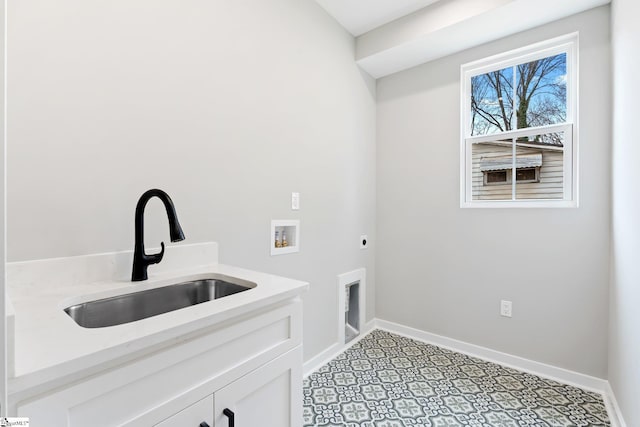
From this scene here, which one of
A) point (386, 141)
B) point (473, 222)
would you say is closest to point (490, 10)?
point (386, 141)

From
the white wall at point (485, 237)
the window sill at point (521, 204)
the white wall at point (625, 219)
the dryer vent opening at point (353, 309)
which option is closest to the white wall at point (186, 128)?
the dryer vent opening at point (353, 309)

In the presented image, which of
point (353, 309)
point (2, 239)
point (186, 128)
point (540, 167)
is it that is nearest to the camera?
point (2, 239)

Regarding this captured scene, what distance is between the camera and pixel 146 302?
1154mm

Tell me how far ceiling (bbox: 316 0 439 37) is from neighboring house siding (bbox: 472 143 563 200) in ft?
3.93

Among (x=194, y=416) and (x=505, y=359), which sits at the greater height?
(x=194, y=416)

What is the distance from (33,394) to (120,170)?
3.03 feet

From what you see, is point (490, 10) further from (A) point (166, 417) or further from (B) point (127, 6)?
(A) point (166, 417)

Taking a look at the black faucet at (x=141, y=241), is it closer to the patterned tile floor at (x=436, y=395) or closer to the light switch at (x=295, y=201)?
the light switch at (x=295, y=201)

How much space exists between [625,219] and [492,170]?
3.15ft

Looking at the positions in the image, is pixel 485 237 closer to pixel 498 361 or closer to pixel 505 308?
pixel 505 308

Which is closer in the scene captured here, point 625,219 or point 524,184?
point 625,219

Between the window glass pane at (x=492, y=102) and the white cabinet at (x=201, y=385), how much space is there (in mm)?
2246

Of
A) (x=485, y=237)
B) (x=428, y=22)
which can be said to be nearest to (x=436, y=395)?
(x=485, y=237)

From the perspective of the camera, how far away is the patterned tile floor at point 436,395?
167 centimetres
